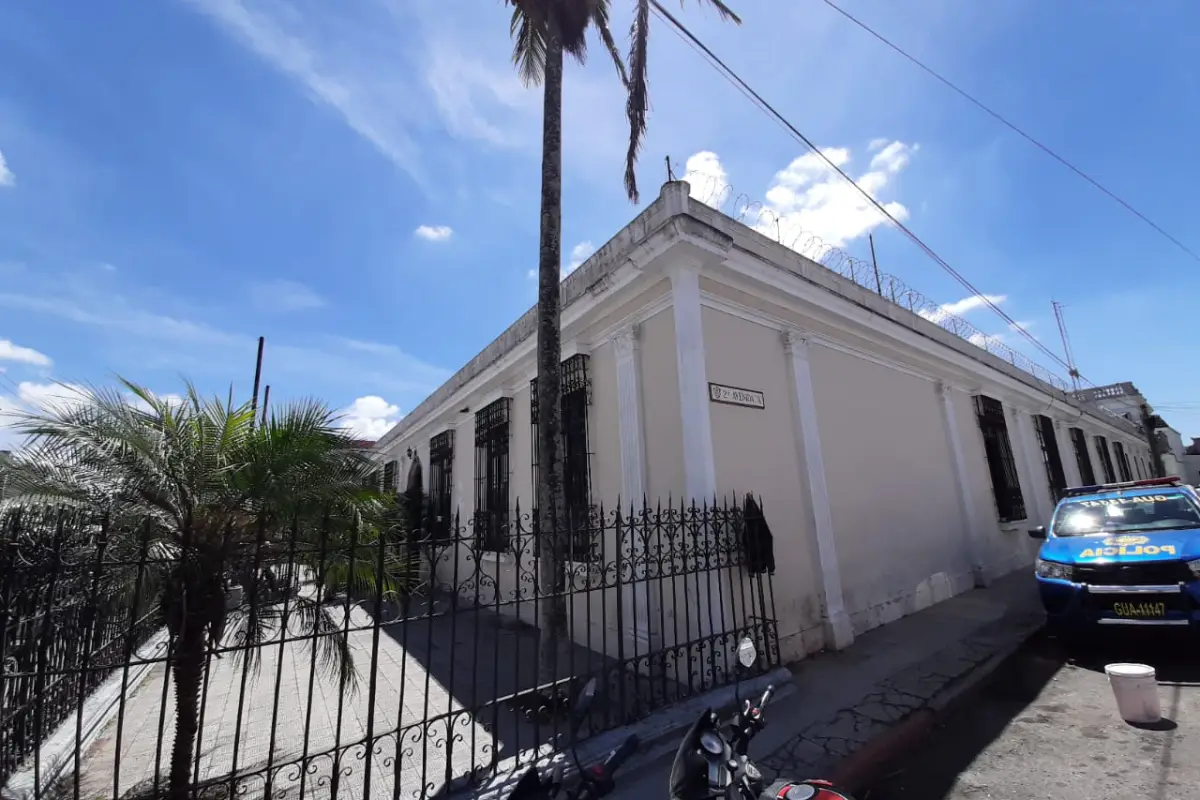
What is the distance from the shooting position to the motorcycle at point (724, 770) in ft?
6.22

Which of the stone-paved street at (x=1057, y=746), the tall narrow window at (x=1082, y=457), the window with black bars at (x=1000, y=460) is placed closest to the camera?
the stone-paved street at (x=1057, y=746)

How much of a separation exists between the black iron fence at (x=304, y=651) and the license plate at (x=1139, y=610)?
300 centimetres

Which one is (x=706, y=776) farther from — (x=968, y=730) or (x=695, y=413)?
(x=695, y=413)

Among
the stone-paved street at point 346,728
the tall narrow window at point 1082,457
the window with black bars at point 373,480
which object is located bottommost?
the stone-paved street at point 346,728

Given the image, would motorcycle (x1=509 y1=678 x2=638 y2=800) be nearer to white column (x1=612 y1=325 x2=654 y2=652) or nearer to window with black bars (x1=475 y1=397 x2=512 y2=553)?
white column (x1=612 y1=325 x2=654 y2=652)

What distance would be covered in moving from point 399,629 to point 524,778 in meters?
6.61

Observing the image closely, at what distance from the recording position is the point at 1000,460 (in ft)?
32.6

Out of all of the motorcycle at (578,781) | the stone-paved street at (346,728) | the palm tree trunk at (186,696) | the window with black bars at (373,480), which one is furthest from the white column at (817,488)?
the palm tree trunk at (186,696)

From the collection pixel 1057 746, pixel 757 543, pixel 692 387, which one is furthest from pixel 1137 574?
pixel 692 387

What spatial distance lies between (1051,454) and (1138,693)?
11.0m

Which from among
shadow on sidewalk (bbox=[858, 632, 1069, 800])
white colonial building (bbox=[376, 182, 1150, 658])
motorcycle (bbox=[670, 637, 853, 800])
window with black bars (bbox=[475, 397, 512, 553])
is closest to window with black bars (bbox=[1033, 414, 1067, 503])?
white colonial building (bbox=[376, 182, 1150, 658])

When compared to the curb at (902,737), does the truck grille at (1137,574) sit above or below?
above

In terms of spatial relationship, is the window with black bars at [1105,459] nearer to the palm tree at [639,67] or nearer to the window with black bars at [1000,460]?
the window with black bars at [1000,460]

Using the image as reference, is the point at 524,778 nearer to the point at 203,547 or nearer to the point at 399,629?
the point at 203,547
